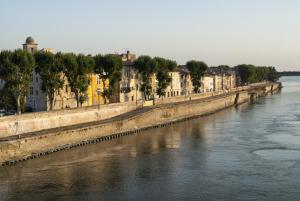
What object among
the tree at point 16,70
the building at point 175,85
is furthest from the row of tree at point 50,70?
the building at point 175,85

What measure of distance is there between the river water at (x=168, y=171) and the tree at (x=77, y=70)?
10.1 m

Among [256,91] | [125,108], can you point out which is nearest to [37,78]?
[125,108]

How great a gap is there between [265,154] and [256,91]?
10024cm

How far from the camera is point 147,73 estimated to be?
82.1 metres

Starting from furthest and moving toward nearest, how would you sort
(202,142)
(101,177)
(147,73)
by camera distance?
(147,73) → (202,142) → (101,177)

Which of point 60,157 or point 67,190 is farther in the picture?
point 60,157

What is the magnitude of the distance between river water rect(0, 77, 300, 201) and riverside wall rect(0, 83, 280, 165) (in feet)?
4.85

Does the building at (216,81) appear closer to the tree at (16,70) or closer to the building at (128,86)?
the building at (128,86)

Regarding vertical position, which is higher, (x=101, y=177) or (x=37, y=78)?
(x=37, y=78)

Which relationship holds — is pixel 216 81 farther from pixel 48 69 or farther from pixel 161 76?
pixel 48 69

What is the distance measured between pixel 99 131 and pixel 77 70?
33.8 feet

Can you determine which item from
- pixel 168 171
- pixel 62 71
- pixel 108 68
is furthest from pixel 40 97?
pixel 168 171

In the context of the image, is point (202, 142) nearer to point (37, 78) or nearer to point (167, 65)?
point (37, 78)

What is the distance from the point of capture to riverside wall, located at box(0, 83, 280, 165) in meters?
43.2
